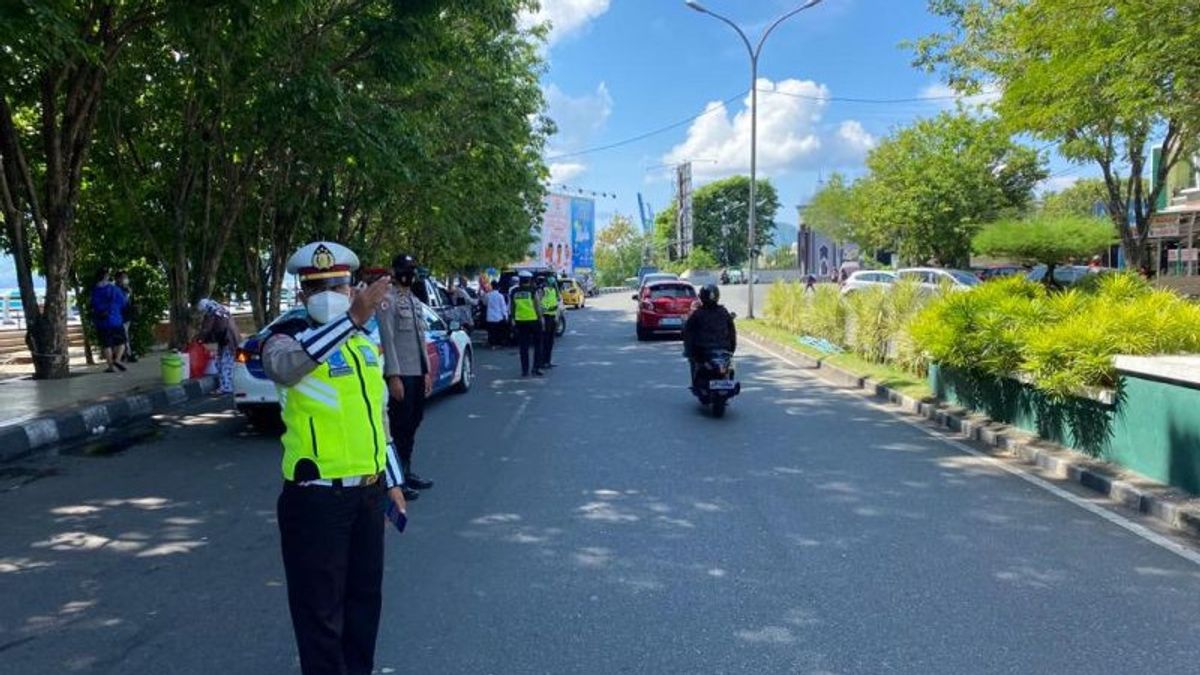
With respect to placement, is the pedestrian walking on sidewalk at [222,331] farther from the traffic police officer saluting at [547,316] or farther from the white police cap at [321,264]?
the white police cap at [321,264]

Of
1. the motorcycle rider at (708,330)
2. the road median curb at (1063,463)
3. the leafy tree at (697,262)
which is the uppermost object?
the leafy tree at (697,262)

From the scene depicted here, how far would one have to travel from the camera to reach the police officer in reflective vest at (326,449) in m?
3.02

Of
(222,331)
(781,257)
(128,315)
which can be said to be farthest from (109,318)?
(781,257)

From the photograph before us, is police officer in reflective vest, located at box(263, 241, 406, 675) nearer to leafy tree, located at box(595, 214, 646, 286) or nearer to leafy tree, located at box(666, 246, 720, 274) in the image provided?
leafy tree, located at box(666, 246, 720, 274)

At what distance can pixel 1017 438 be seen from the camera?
8477mm

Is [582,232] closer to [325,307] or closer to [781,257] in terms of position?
[781,257]

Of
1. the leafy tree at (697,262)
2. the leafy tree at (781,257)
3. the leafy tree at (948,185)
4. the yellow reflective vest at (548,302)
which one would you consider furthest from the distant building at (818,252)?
the yellow reflective vest at (548,302)

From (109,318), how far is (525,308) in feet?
22.3

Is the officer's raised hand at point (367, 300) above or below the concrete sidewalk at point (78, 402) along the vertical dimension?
above

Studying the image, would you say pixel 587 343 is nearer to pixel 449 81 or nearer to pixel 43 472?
pixel 449 81

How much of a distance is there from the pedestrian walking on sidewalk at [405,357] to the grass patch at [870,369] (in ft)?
22.3

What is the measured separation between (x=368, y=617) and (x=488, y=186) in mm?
22497

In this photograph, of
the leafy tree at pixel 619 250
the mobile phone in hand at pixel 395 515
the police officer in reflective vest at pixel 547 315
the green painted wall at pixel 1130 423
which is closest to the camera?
the mobile phone in hand at pixel 395 515

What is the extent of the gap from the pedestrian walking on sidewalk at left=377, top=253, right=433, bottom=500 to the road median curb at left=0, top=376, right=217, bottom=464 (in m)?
4.51
